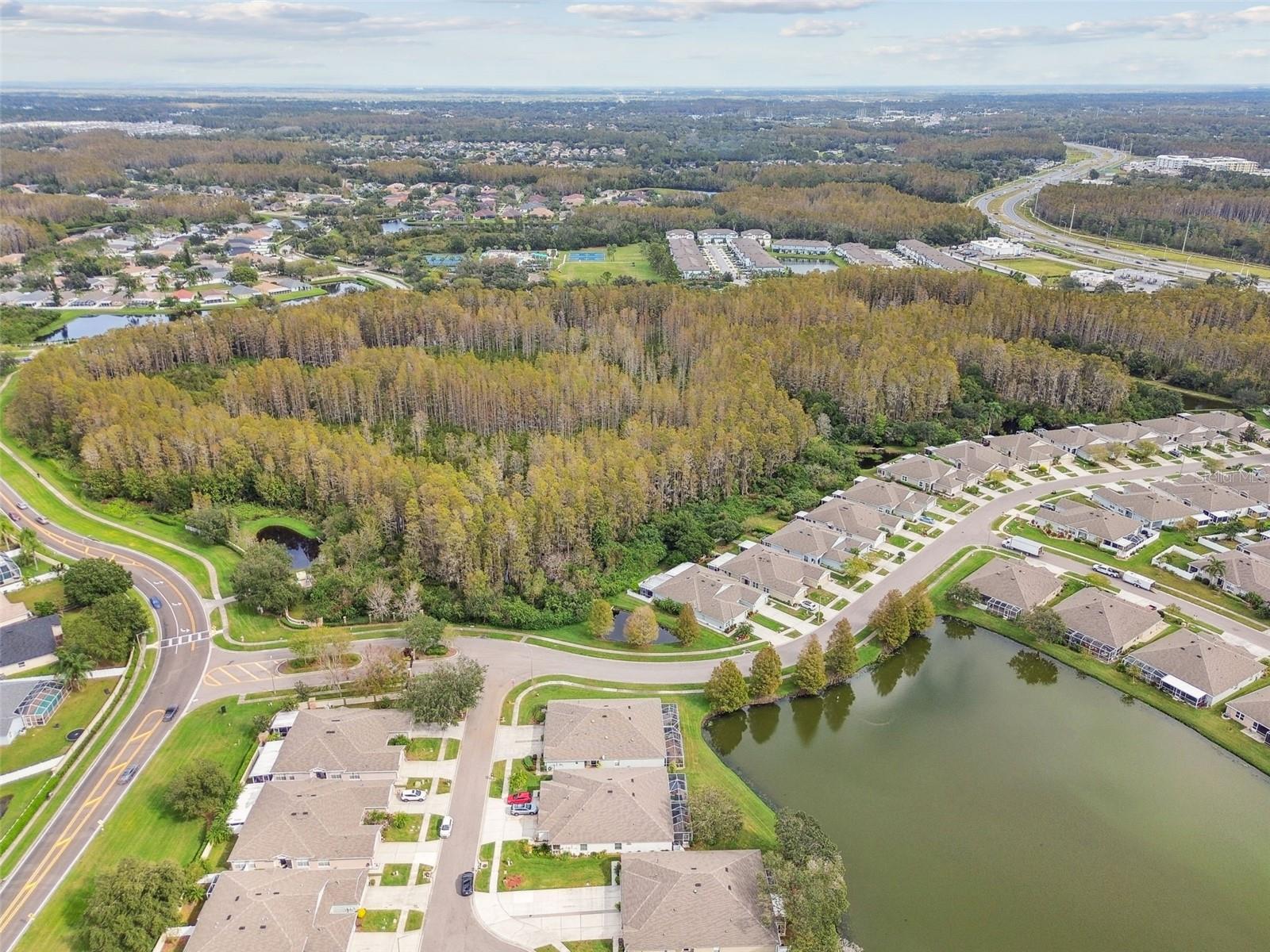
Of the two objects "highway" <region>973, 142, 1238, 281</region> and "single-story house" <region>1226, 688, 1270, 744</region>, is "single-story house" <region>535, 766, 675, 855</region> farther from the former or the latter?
"highway" <region>973, 142, 1238, 281</region>

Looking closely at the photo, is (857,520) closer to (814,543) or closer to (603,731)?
(814,543)

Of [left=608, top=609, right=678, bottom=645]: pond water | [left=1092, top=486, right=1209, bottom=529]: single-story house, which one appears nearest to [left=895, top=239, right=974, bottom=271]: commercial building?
[left=1092, top=486, right=1209, bottom=529]: single-story house

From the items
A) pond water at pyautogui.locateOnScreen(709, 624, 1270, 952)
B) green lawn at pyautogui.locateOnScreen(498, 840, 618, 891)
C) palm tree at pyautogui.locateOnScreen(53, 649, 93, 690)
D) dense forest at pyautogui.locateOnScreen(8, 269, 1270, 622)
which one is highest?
dense forest at pyautogui.locateOnScreen(8, 269, 1270, 622)

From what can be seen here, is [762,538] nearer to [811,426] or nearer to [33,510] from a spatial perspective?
[811,426]

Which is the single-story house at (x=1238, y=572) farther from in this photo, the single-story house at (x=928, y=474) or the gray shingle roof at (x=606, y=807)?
the gray shingle roof at (x=606, y=807)

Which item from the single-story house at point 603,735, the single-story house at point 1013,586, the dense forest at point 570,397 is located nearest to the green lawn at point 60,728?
the dense forest at point 570,397

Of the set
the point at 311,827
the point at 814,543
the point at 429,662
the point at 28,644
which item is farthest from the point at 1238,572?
the point at 28,644
